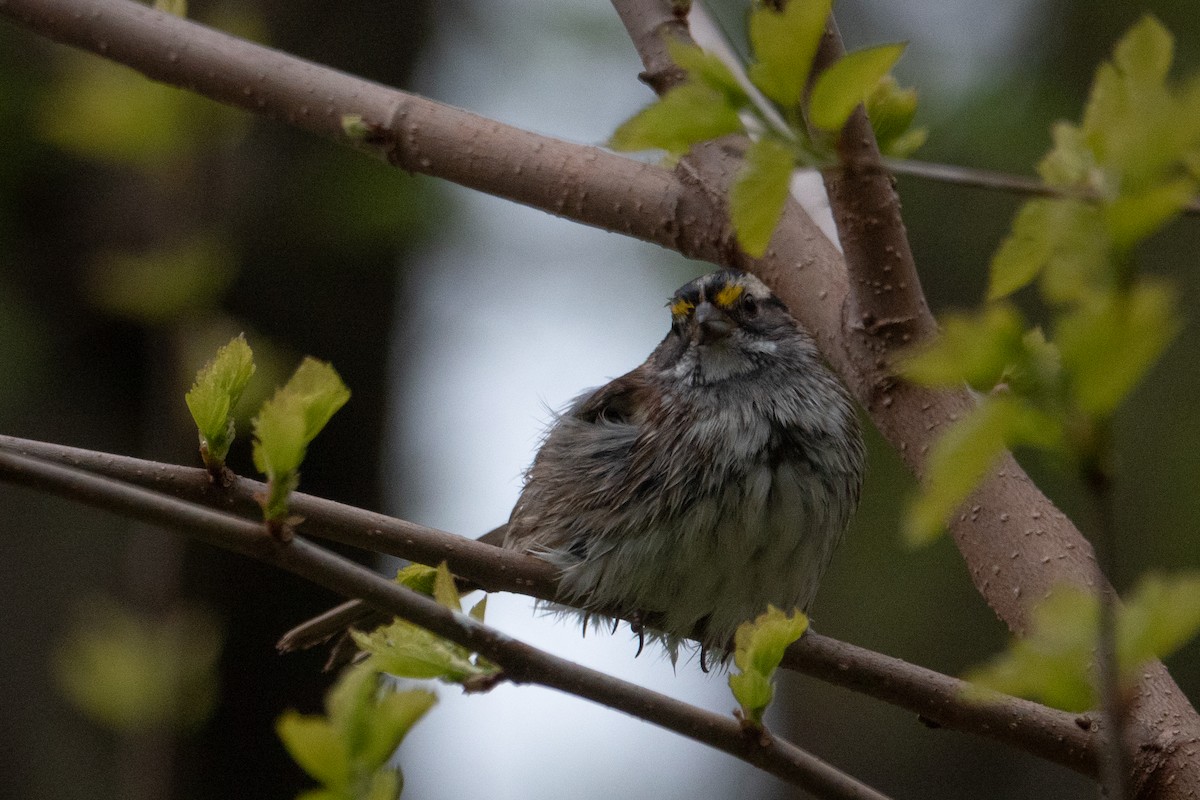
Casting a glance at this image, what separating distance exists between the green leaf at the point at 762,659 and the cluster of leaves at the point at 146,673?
2.26m

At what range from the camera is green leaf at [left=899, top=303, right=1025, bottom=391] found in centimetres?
97

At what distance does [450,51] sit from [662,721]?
18.3 feet

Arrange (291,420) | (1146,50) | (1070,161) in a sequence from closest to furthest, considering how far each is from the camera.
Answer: (1146,50)
(1070,161)
(291,420)

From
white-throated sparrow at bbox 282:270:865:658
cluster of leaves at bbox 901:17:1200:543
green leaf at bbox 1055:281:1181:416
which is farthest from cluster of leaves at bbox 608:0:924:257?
white-throated sparrow at bbox 282:270:865:658

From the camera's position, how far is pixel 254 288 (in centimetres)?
589

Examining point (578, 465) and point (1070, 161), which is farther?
point (578, 465)

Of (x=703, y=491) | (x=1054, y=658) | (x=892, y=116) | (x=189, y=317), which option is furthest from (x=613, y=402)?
(x=1054, y=658)

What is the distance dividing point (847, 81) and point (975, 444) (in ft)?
1.46

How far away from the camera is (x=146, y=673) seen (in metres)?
3.73

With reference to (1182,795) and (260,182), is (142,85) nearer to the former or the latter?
(260,182)

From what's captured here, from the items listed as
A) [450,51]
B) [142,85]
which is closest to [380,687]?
[142,85]

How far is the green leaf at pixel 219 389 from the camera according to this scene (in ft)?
6.33

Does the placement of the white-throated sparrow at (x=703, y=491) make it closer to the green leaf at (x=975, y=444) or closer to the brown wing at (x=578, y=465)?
the brown wing at (x=578, y=465)

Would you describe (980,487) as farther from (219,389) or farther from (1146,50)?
(1146,50)
